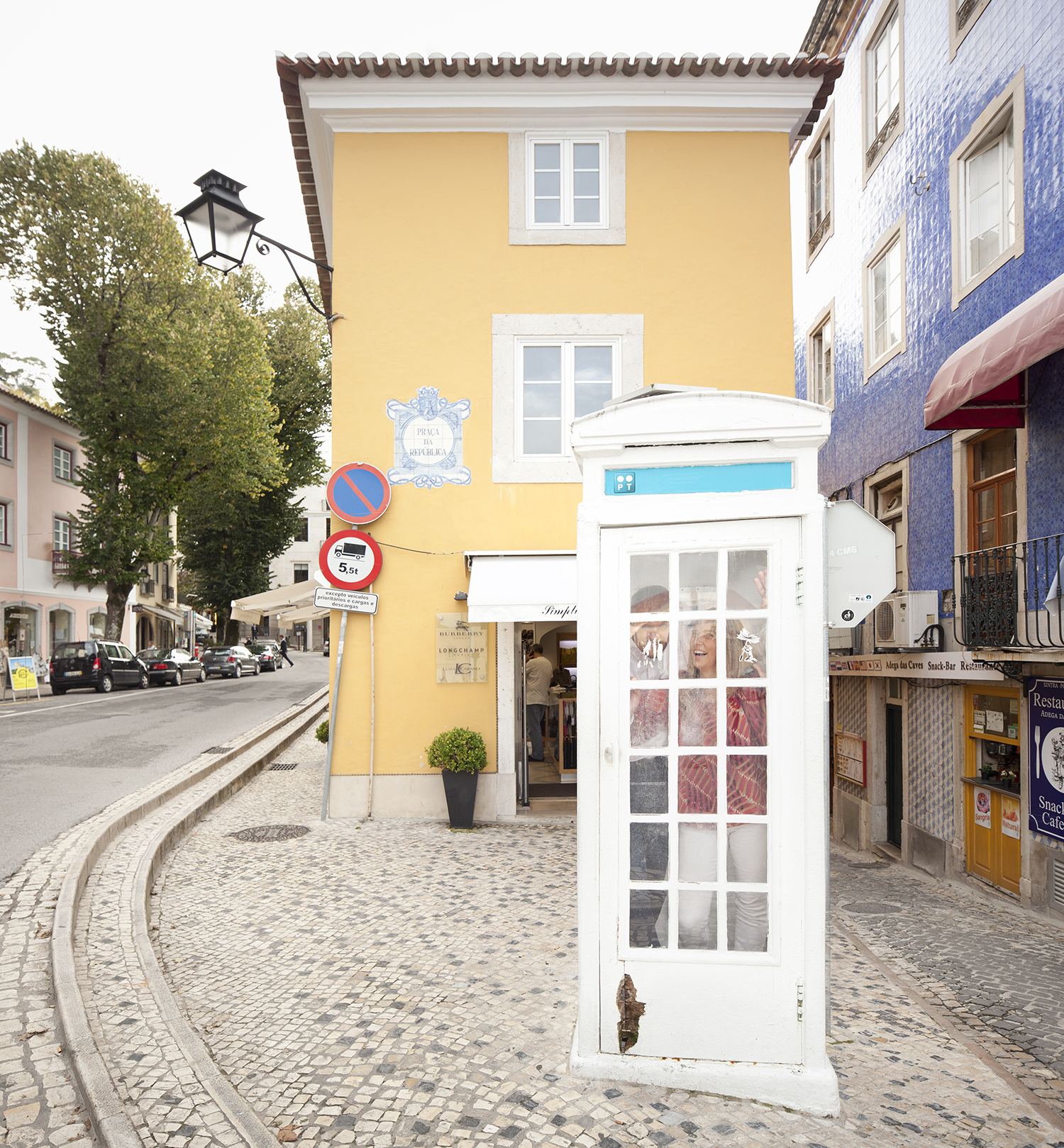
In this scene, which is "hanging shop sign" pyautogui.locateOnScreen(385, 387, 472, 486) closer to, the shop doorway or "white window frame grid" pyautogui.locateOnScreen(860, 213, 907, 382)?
"white window frame grid" pyautogui.locateOnScreen(860, 213, 907, 382)

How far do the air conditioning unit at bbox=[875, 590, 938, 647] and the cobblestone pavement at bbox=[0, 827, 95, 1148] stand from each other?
860 cm

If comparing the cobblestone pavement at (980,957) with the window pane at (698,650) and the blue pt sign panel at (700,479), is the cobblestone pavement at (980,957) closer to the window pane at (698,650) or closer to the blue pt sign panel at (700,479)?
the window pane at (698,650)

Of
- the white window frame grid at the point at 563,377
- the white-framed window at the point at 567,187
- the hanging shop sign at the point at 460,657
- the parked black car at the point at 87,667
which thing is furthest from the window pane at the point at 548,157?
the parked black car at the point at 87,667

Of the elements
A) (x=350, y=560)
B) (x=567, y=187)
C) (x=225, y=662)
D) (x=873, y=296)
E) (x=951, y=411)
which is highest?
(x=567, y=187)

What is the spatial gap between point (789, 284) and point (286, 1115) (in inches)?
354

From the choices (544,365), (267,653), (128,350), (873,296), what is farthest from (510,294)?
(267,653)

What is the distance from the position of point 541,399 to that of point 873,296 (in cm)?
605

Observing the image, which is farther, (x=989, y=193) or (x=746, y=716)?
(x=989, y=193)

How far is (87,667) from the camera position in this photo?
89.9ft

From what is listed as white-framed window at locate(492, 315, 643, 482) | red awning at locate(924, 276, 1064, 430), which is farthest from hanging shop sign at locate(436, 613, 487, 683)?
red awning at locate(924, 276, 1064, 430)

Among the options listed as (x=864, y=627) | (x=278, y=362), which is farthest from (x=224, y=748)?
(x=278, y=362)

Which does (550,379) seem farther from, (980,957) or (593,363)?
(980,957)

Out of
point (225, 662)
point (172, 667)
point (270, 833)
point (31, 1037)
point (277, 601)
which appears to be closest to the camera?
point (31, 1037)

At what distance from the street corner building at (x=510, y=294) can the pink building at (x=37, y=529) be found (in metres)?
24.8
